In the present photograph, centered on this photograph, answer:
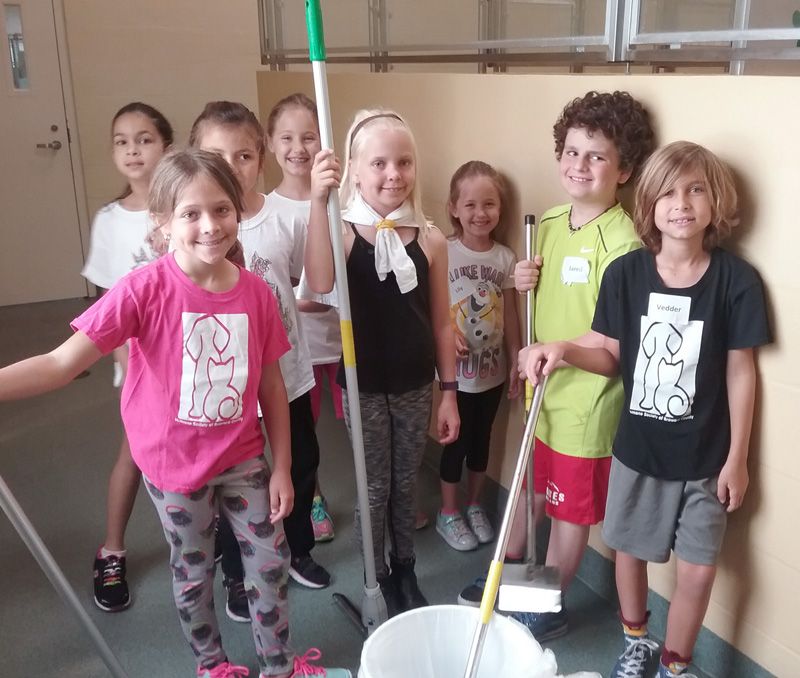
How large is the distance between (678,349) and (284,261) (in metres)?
0.97

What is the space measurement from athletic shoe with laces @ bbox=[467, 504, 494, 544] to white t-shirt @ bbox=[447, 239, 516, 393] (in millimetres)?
425

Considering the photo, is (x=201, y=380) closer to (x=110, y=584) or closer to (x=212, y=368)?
(x=212, y=368)

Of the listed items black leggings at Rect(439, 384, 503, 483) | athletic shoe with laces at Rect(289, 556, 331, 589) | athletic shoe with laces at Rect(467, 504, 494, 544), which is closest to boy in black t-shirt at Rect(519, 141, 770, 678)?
black leggings at Rect(439, 384, 503, 483)

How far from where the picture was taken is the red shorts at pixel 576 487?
1849 millimetres

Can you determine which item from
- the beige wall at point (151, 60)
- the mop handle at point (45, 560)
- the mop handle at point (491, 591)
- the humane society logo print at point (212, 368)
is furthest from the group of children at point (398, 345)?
the beige wall at point (151, 60)

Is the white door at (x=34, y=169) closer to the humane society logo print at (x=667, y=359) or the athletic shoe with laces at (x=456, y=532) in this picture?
the athletic shoe with laces at (x=456, y=532)

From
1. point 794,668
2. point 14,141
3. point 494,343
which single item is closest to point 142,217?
point 494,343

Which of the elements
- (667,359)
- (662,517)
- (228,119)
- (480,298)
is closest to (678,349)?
(667,359)

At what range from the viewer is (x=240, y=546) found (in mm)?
1645

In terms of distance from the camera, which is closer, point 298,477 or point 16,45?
point 298,477

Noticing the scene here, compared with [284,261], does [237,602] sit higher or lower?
lower

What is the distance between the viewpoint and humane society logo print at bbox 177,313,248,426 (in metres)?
1.47

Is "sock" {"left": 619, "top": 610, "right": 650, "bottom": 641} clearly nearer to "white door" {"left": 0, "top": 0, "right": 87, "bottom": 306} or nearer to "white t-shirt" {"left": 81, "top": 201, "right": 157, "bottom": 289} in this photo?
"white t-shirt" {"left": 81, "top": 201, "right": 157, "bottom": 289}

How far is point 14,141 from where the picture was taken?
469 centimetres
